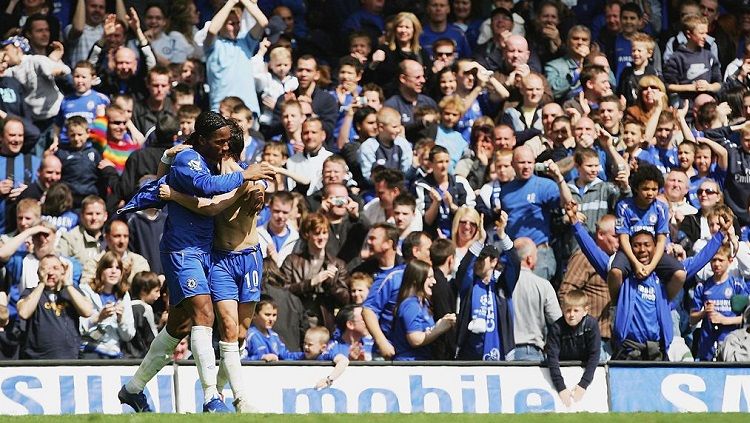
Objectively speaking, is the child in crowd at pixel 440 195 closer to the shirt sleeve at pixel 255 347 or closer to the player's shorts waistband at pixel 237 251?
the shirt sleeve at pixel 255 347

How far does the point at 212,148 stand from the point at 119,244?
414 centimetres

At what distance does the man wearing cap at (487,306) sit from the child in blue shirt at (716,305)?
2206 millimetres

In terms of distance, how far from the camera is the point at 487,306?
14.3 m

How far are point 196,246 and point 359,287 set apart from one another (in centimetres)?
363

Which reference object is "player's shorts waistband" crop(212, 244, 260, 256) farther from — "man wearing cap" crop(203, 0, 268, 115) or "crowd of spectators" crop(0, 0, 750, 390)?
"man wearing cap" crop(203, 0, 268, 115)

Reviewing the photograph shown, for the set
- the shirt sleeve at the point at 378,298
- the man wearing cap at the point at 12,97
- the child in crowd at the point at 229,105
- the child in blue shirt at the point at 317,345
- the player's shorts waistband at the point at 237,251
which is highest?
the man wearing cap at the point at 12,97

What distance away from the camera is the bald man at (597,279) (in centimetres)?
1523

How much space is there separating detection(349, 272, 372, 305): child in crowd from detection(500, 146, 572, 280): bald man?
214 cm

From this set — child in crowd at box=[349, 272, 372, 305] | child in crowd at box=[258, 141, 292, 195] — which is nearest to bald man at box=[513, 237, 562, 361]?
child in crowd at box=[349, 272, 372, 305]

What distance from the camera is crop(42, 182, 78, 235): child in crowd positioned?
15734 mm

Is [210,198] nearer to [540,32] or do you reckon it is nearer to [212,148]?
[212,148]

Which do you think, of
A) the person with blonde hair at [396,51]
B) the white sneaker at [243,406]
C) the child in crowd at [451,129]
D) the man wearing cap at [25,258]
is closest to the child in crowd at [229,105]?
the child in crowd at [451,129]

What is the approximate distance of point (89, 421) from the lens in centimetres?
1032

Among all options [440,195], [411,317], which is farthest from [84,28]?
[411,317]
